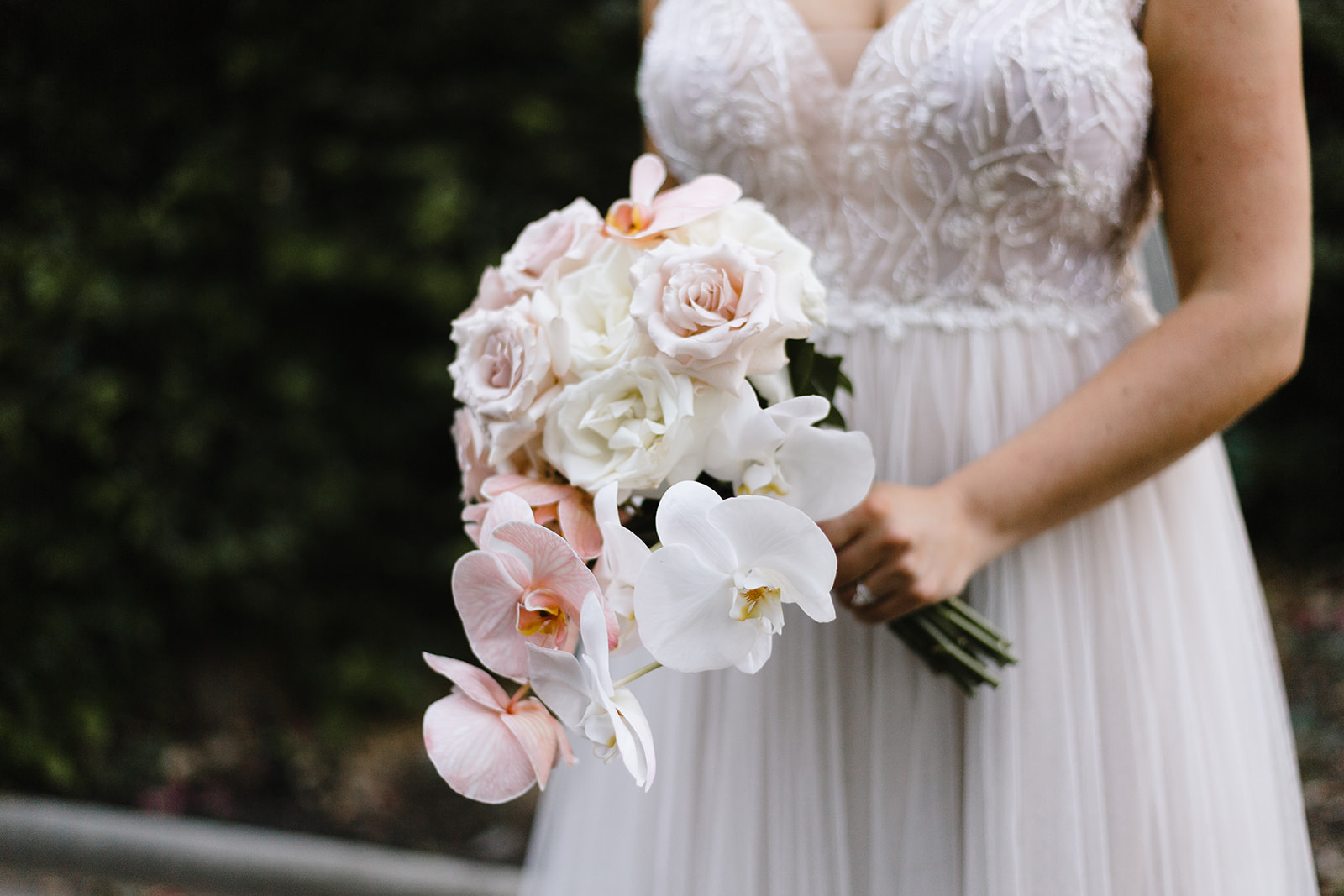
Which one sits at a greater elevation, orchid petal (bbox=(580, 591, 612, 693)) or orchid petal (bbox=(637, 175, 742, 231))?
orchid petal (bbox=(637, 175, 742, 231))

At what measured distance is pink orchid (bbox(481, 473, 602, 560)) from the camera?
81cm

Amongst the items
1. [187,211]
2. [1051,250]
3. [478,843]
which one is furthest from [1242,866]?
[187,211]

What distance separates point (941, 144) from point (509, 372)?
0.60 m

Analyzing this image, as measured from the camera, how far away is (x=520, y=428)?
33.1 inches

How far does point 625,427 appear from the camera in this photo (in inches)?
31.6

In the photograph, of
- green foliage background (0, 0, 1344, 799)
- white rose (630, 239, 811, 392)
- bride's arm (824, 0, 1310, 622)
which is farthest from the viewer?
green foliage background (0, 0, 1344, 799)

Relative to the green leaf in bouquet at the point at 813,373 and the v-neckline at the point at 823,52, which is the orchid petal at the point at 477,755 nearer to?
the green leaf in bouquet at the point at 813,373

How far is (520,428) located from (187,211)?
236 cm

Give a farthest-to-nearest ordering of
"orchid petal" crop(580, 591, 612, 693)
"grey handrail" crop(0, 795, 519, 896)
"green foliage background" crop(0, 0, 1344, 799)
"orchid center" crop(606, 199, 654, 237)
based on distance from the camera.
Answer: "green foliage background" crop(0, 0, 1344, 799) → "grey handrail" crop(0, 795, 519, 896) → "orchid center" crop(606, 199, 654, 237) → "orchid petal" crop(580, 591, 612, 693)

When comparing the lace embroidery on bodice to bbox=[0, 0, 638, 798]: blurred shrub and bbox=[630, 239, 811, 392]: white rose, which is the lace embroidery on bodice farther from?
bbox=[0, 0, 638, 798]: blurred shrub

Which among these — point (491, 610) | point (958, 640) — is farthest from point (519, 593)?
point (958, 640)

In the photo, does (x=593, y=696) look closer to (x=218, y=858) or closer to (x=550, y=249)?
(x=550, y=249)

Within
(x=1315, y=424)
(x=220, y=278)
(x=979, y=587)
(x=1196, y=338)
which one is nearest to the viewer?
(x=1196, y=338)

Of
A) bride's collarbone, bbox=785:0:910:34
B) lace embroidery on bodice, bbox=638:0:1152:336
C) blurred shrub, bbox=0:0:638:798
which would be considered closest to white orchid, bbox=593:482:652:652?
lace embroidery on bodice, bbox=638:0:1152:336
